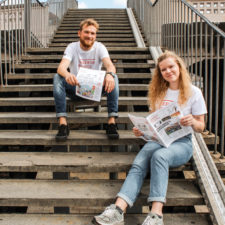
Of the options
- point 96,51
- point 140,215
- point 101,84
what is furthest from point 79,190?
point 96,51

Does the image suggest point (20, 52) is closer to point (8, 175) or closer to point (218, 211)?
point (8, 175)

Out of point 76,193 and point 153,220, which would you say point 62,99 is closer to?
point 76,193

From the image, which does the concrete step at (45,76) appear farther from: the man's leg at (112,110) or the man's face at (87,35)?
the man's leg at (112,110)

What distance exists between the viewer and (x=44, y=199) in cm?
188

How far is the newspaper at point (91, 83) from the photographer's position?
2451 millimetres

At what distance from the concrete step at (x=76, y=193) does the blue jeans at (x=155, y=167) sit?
0.49 feet

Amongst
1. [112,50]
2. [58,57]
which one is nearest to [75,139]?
[58,57]

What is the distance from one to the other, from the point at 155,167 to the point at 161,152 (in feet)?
0.36

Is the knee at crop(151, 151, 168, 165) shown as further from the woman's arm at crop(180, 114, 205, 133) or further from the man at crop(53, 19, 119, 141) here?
the man at crop(53, 19, 119, 141)

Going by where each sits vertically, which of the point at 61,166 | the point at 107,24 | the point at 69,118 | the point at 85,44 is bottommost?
the point at 61,166

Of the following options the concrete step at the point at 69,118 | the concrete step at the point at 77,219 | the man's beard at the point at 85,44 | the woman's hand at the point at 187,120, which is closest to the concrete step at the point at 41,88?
the concrete step at the point at 69,118

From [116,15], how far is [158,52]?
3.57 meters

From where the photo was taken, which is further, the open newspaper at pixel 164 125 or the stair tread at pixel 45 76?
the stair tread at pixel 45 76

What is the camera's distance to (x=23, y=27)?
4875 mm
